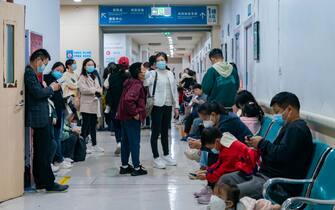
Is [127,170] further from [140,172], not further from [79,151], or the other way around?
[79,151]

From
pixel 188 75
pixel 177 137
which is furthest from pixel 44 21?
pixel 188 75

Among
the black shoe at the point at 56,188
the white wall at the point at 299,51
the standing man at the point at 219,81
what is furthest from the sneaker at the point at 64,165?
the white wall at the point at 299,51

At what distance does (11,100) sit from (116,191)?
1.44 metres

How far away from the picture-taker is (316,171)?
286cm

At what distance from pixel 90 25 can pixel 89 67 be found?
401 cm

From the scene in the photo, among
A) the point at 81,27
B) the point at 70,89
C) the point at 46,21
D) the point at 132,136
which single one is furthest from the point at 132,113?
the point at 81,27

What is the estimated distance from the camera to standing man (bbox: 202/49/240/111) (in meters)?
6.00

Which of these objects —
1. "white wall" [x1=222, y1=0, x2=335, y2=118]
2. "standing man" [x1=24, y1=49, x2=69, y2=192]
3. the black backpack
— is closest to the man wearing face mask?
"white wall" [x1=222, y1=0, x2=335, y2=118]

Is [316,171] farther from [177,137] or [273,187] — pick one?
[177,137]

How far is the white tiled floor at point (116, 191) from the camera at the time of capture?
4.44 metres

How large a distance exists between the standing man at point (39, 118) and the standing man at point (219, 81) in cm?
204

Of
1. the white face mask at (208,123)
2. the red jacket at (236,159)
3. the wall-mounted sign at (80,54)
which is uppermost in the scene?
the wall-mounted sign at (80,54)

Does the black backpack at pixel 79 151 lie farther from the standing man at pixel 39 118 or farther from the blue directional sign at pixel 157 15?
the blue directional sign at pixel 157 15

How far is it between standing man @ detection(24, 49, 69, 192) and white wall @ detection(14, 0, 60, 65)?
88 centimetres
